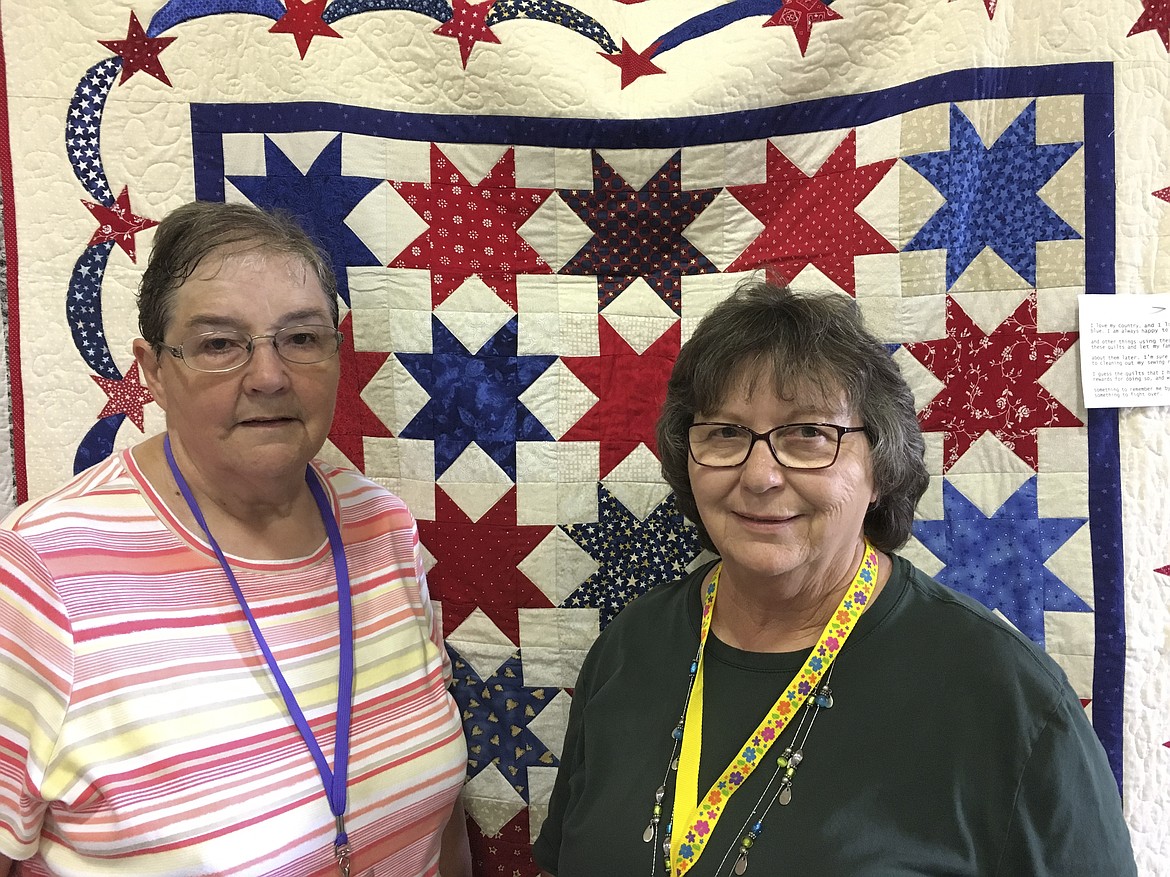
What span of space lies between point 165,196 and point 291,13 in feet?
1.38

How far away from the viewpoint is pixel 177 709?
108 cm

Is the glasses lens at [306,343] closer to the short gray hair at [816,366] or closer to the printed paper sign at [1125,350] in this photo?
the short gray hair at [816,366]

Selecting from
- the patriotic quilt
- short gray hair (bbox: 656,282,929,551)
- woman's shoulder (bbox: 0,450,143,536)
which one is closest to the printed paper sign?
the patriotic quilt

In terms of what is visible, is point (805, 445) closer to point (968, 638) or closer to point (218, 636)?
point (968, 638)

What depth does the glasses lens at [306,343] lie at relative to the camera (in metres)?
1.15

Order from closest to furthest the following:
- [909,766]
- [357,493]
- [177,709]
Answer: [909,766]
[177,709]
[357,493]

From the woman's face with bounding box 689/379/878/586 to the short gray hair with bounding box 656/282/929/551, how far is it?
0.05 feet

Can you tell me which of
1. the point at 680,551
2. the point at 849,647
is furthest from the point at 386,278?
the point at 849,647

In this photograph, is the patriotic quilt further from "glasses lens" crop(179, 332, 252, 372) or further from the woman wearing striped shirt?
"glasses lens" crop(179, 332, 252, 372)

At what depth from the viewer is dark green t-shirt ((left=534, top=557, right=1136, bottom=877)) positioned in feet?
3.02

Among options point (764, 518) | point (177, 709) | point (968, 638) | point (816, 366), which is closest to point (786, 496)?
point (764, 518)

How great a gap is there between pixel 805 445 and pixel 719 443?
11cm

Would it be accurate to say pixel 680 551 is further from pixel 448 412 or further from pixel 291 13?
pixel 291 13

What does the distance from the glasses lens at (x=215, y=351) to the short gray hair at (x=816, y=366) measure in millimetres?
599
